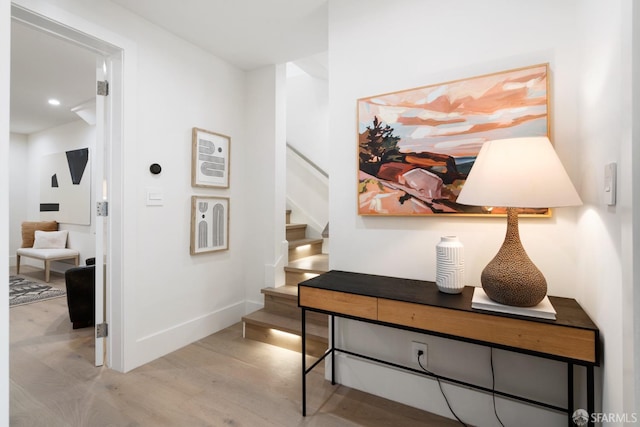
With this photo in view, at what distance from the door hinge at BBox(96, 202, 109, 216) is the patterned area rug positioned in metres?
2.53

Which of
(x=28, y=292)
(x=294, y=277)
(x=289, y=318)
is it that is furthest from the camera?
(x=28, y=292)

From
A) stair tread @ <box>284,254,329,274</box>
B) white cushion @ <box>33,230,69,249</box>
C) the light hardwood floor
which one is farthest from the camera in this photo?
white cushion @ <box>33,230,69,249</box>

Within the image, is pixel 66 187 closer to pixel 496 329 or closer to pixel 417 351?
pixel 417 351

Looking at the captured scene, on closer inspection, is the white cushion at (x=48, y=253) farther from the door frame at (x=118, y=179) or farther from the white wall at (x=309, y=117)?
the white wall at (x=309, y=117)

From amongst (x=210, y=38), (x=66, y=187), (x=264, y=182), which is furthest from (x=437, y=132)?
(x=66, y=187)

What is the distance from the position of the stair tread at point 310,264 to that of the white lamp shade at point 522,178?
1731mm

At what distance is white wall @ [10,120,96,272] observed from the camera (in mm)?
5008

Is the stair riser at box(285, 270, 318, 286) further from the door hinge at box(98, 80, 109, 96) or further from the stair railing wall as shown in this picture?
the door hinge at box(98, 80, 109, 96)

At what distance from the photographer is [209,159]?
2713 mm

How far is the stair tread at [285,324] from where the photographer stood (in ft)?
7.73

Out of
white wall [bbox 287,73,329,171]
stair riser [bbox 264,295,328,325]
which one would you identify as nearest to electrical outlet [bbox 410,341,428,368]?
stair riser [bbox 264,295,328,325]

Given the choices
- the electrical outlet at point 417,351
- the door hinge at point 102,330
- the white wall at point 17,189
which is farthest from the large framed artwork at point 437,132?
the white wall at point 17,189

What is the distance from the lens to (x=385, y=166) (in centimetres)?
185

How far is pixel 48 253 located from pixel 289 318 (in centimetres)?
418
